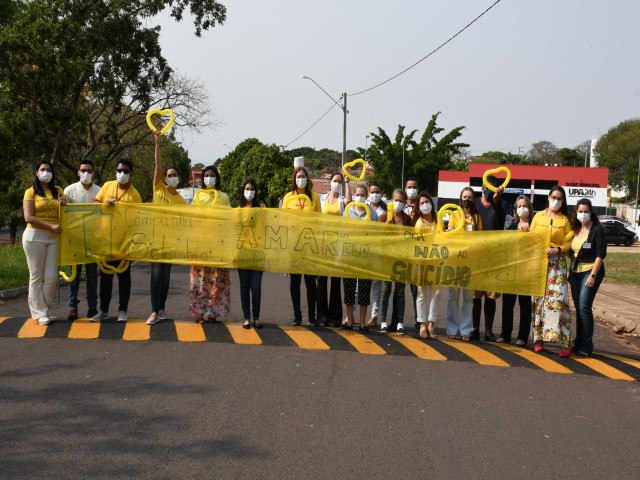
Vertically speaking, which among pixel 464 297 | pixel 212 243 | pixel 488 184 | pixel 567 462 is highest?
pixel 488 184

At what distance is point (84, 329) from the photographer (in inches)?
338

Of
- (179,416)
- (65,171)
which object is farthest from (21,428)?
(65,171)

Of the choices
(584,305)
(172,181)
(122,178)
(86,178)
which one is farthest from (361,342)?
(86,178)

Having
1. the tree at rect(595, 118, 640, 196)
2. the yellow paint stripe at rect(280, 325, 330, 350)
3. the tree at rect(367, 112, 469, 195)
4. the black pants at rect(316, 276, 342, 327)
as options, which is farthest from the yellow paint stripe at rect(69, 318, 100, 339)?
the tree at rect(595, 118, 640, 196)

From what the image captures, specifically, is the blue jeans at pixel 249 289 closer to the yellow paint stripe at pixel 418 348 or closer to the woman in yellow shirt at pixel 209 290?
the woman in yellow shirt at pixel 209 290

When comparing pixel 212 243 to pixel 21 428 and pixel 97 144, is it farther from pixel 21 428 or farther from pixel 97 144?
pixel 97 144

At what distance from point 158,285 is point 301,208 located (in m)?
2.05

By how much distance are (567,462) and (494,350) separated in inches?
137

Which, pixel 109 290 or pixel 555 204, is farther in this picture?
pixel 109 290

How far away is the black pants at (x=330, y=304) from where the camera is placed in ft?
31.3

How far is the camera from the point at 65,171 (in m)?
30.1

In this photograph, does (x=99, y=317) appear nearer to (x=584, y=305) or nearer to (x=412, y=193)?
(x=412, y=193)

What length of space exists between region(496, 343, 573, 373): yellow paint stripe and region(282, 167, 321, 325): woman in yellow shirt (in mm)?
2393

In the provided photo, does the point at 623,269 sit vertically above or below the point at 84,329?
below
